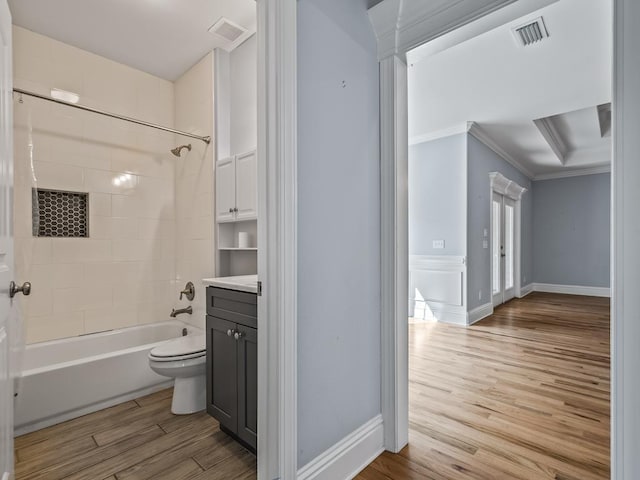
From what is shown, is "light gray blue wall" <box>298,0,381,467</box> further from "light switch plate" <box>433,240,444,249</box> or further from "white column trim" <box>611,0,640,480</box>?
"light switch plate" <box>433,240,444,249</box>

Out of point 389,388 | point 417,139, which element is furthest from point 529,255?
point 389,388

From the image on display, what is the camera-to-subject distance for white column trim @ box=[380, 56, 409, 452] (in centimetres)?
173

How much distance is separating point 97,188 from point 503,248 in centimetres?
606

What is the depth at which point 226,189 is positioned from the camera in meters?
2.82

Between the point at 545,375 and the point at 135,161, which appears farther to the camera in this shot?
the point at 135,161

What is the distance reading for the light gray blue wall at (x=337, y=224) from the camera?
1391mm

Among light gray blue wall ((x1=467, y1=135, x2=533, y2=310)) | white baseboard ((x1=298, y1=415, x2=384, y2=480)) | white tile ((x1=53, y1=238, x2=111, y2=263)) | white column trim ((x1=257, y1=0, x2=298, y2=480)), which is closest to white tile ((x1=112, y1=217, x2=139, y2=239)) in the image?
white tile ((x1=53, y1=238, x2=111, y2=263))

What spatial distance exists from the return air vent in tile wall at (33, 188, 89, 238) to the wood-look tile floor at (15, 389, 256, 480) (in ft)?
4.91

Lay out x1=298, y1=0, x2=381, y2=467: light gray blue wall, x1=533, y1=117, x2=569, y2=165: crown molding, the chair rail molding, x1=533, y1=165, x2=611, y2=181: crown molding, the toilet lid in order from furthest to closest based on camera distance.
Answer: x1=533, y1=165, x2=611, y2=181: crown molding, x1=533, y1=117, x2=569, y2=165: crown molding, the toilet lid, the chair rail molding, x1=298, y1=0, x2=381, y2=467: light gray blue wall

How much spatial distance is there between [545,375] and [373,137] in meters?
2.43

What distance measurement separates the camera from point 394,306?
1.73 m

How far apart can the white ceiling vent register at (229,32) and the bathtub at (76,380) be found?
2.42 metres

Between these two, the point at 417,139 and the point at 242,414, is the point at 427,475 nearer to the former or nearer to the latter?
the point at 242,414

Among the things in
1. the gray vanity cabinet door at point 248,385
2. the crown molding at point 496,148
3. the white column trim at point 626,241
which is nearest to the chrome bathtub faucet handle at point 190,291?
the gray vanity cabinet door at point 248,385
